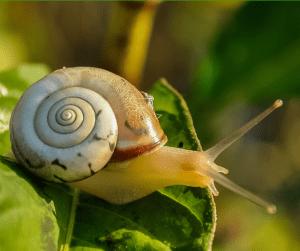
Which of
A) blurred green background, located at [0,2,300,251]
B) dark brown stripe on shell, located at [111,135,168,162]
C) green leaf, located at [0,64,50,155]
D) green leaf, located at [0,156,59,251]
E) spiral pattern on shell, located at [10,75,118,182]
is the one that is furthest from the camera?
blurred green background, located at [0,2,300,251]

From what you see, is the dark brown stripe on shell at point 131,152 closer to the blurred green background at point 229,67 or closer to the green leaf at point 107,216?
the green leaf at point 107,216

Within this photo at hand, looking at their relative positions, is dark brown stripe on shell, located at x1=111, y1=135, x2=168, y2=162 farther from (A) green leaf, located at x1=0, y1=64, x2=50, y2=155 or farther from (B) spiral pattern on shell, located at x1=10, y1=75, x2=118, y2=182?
(A) green leaf, located at x1=0, y1=64, x2=50, y2=155

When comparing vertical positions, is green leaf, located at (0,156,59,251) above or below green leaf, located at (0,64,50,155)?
below

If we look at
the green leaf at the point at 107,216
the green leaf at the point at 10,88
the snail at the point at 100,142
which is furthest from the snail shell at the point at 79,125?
the green leaf at the point at 10,88

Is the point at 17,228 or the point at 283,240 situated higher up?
the point at 17,228

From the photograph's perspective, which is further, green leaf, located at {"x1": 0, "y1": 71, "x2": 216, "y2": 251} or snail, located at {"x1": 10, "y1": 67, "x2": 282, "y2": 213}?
snail, located at {"x1": 10, "y1": 67, "x2": 282, "y2": 213}

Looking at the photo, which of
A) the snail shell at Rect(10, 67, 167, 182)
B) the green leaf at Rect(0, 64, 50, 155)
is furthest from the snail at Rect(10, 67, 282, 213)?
the green leaf at Rect(0, 64, 50, 155)

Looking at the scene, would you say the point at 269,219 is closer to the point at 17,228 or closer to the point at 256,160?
the point at 256,160

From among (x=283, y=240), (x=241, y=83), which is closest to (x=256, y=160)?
(x=283, y=240)
